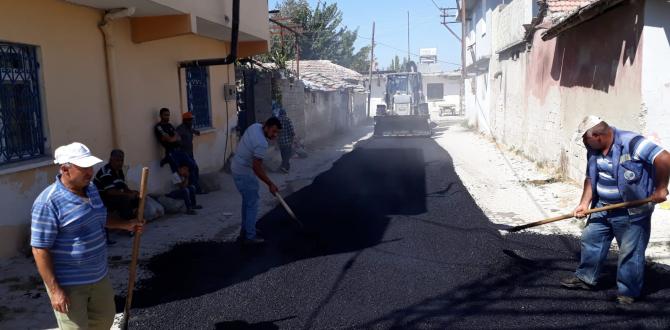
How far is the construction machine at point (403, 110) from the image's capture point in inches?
875

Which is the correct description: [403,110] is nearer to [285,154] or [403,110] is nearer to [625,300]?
[285,154]

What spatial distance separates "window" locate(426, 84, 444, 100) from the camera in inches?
A: 1668

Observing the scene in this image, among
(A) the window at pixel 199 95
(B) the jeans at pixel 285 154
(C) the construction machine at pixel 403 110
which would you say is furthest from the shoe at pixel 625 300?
(C) the construction machine at pixel 403 110

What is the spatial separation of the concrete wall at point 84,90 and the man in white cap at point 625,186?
537 cm

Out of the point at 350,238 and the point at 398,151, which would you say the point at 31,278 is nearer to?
the point at 350,238

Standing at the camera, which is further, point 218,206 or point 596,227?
point 218,206

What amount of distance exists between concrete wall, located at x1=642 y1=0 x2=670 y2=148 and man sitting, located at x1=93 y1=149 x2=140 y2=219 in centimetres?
613

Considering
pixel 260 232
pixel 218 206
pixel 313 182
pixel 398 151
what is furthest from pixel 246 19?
pixel 398 151

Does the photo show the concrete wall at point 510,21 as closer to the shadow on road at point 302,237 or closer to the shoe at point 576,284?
the shadow on road at point 302,237

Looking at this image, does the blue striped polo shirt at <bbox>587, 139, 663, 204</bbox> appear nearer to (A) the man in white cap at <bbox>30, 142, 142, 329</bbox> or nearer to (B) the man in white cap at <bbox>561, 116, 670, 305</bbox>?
(B) the man in white cap at <bbox>561, 116, 670, 305</bbox>

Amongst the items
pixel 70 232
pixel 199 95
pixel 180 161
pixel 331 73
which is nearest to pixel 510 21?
pixel 199 95

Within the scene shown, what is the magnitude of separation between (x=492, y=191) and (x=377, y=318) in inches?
248

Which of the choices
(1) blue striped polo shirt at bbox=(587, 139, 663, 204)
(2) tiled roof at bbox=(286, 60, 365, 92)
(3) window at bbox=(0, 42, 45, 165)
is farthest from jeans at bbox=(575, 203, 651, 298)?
(2) tiled roof at bbox=(286, 60, 365, 92)

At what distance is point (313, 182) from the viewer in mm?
11078
